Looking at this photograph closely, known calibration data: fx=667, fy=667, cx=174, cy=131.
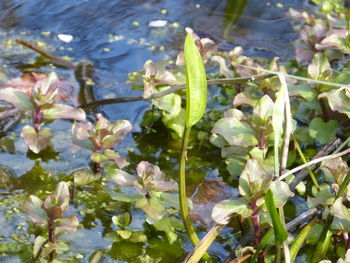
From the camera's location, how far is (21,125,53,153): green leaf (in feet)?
7.34

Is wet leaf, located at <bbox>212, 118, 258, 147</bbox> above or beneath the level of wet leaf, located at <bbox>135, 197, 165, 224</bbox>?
above

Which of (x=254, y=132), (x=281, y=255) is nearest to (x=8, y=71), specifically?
(x=254, y=132)

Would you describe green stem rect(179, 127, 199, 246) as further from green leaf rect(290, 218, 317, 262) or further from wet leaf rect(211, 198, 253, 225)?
green leaf rect(290, 218, 317, 262)

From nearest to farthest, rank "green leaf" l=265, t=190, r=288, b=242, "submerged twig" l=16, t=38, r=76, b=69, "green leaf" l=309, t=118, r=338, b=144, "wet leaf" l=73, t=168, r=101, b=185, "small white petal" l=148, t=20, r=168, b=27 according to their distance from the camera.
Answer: "green leaf" l=265, t=190, r=288, b=242 < "wet leaf" l=73, t=168, r=101, b=185 < "green leaf" l=309, t=118, r=338, b=144 < "submerged twig" l=16, t=38, r=76, b=69 < "small white petal" l=148, t=20, r=168, b=27

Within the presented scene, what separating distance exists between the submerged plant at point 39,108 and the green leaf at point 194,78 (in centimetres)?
82

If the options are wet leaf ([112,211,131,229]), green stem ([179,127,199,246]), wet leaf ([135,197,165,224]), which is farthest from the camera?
wet leaf ([112,211,131,229])

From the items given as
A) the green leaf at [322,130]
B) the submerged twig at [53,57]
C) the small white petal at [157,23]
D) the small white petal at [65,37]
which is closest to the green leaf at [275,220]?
the green leaf at [322,130]

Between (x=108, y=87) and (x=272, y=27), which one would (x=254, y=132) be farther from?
(x=272, y=27)

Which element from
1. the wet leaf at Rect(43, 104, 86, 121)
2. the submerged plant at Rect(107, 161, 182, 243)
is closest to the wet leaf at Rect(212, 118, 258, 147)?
the submerged plant at Rect(107, 161, 182, 243)

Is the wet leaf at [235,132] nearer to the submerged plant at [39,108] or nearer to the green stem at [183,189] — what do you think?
the green stem at [183,189]

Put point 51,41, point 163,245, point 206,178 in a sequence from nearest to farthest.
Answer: point 163,245 → point 206,178 → point 51,41

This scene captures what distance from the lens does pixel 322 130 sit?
7.59 ft

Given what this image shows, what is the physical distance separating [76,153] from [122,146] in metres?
0.18

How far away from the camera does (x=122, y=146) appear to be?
97.7 inches
